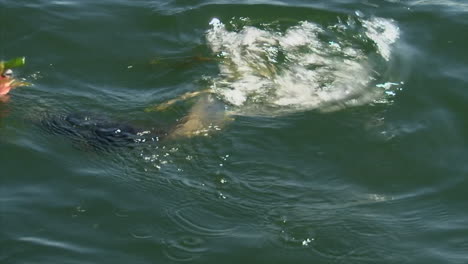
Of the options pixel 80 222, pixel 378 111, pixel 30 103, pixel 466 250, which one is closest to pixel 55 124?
pixel 30 103

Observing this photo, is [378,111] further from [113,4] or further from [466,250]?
[113,4]

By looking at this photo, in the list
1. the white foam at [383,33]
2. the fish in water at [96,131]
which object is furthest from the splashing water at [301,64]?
the fish in water at [96,131]

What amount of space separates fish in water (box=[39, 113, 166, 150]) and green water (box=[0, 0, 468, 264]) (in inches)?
1.0

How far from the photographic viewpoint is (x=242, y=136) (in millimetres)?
6527

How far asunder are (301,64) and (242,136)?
1340 millimetres

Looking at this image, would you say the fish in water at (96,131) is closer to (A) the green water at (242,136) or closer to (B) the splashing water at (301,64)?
(A) the green water at (242,136)

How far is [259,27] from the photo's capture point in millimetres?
8172

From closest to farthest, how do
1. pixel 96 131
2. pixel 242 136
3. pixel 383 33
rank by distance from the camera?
→ pixel 96 131
pixel 242 136
pixel 383 33

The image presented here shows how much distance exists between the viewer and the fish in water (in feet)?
20.6

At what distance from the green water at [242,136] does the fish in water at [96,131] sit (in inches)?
1.0

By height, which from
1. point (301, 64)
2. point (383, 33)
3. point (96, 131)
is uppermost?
point (383, 33)

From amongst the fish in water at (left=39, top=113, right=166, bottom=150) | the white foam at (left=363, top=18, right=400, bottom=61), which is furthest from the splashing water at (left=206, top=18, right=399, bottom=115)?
the fish in water at (left=39, top=113, right=166, bottom=150)

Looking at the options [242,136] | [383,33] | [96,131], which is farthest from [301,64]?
[96,131]

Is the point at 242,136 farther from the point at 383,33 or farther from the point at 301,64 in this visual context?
the point at 383,33
